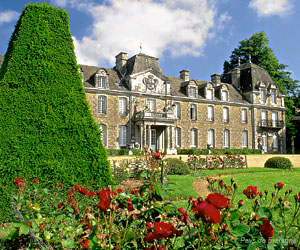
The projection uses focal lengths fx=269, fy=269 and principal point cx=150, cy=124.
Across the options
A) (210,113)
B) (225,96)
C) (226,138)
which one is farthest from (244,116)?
(210,113)

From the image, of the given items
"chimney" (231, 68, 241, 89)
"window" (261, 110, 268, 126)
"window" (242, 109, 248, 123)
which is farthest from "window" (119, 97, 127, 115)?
"window" (261, 110, 268, 126)

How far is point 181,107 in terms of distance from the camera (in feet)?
88.9

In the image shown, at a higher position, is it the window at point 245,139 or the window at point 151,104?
the window at point 151,104

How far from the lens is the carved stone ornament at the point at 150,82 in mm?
24953

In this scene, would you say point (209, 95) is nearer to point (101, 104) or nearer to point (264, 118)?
point (264, 118)

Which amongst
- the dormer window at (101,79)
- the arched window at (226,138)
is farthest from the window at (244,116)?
the dormer window at (101,79)

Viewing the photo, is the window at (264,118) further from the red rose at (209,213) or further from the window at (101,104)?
the red rose at (209,213)

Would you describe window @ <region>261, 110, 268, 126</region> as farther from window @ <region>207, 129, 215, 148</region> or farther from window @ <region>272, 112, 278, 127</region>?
window @ <region>207, 129, 215, 148</region>

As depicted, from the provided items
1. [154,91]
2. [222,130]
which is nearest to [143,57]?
[154,91]

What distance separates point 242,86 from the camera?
32.6m

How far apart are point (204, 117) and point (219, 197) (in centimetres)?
2752

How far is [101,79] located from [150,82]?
458 centimetres

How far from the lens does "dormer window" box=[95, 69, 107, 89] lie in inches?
914

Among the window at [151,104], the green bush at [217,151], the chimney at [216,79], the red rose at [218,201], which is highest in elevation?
the chimney at [216,79]
